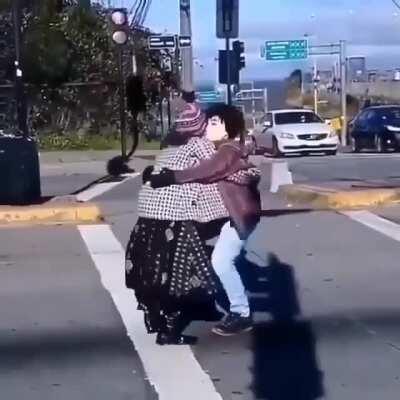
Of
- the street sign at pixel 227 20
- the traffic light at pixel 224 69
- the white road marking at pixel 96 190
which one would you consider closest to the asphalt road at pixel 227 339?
the street sign at pixel 227 20

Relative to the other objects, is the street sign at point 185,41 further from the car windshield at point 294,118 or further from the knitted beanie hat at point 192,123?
the car windshield at point 294,118

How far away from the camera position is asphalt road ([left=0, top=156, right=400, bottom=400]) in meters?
8.41

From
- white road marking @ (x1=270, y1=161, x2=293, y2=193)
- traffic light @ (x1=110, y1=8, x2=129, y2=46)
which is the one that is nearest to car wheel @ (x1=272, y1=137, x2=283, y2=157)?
white road marking @ (x1=270, y1=161, x2=293, y2=193)

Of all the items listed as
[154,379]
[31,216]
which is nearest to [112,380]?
[154,379]

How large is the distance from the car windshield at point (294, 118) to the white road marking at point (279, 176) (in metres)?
7.05

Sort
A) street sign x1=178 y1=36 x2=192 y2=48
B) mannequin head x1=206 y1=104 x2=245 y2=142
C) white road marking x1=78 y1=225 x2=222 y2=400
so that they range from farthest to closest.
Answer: street sign x1=178 y1=36 x2=192 y2=48 < mannequin head x1=206 y1=104 x2=245 y2=142 < white road marking x1=78 y1=225 x2=222 y2=400

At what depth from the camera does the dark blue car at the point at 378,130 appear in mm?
40438

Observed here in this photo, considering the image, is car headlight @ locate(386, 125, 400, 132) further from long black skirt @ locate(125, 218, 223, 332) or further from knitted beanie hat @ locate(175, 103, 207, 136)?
long black skirt @ locate(125, 218, 223, 332)

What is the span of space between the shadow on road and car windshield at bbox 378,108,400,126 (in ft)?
90.8

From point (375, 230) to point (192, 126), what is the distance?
7.40m

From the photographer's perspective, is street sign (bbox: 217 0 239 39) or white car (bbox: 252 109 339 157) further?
white car (bbox: 252 109 339 157)

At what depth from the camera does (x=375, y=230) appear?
16.3 meters

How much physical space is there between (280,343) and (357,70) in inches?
4260

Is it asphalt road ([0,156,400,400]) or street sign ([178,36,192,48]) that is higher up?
street sign ([178,36,192,48])
